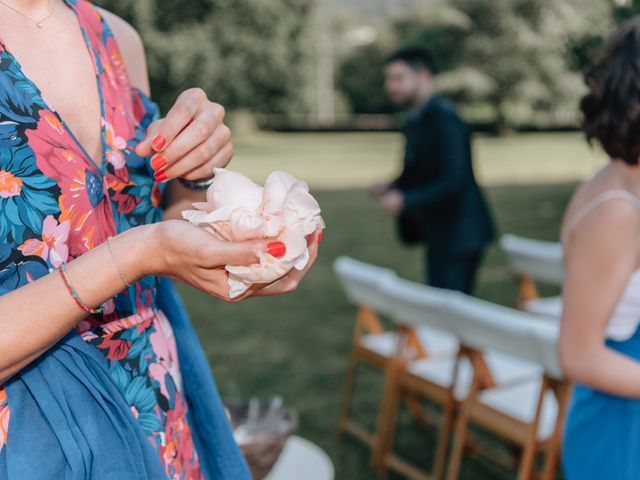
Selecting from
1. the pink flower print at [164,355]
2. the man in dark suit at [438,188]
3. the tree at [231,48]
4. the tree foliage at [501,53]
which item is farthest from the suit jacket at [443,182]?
the tree foliage at [501,53]

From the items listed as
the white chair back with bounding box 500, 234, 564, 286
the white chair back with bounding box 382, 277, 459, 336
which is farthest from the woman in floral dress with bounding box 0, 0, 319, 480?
the white chair back with bounding box 500, 234, 564, 286

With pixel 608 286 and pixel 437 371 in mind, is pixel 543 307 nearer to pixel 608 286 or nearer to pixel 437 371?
pixel 437 371

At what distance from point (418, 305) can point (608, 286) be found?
1756 mm

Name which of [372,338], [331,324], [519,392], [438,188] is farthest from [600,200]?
[331,324]

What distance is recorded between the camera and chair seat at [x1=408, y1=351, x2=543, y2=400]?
377 centimetres

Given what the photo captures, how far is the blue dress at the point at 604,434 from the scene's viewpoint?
1850 mm

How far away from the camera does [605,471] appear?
189 cm

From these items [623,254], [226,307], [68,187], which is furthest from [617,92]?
[226,307]

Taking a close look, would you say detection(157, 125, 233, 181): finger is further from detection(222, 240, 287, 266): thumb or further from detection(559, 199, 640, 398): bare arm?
detection(559, 199, 640, 398): bare arm

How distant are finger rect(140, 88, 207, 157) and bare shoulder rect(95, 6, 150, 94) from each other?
332 mm

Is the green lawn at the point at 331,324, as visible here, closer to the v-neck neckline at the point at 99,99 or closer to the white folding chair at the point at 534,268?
the white folding chair at the point at 534,268

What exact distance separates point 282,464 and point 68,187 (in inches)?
Result: 63.5

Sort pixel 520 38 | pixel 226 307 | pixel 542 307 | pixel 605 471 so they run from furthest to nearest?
pixel 520 38, pixel 226 307, pixel 542 307, pixel 605 471

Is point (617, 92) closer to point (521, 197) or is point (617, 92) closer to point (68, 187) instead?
point (68, 187)
